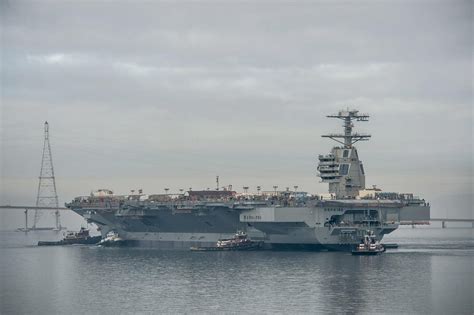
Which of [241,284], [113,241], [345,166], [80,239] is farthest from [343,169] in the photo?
[80,239]

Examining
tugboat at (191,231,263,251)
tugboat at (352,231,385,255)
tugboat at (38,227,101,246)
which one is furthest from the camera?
tugboat at (38,227,101,246)

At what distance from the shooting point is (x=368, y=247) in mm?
69625

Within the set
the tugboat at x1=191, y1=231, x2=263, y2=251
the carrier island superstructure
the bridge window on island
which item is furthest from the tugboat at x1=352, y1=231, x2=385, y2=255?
the tugboat at x1=191, y1=231, x2=263, y2=251

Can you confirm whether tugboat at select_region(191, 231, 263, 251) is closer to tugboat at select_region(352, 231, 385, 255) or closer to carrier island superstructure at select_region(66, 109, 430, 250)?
carrier island superstructure at select_region(66, 109, 430, 250)

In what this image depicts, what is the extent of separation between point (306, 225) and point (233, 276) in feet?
50.1

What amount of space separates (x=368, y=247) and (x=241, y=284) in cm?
1996

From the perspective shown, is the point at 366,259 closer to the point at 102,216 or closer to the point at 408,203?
the point at 408,203

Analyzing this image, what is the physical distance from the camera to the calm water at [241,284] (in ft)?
146

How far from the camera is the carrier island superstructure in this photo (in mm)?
70875

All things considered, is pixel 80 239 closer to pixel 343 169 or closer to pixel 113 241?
pixel 113 241

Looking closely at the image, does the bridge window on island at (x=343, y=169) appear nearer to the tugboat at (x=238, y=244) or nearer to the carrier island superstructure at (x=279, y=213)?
the carrier island superstructure at (x=279, y=213)

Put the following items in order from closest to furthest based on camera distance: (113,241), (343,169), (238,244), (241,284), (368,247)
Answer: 1. (241,284)
2. (368,247)
3. (238,244)
4. (343,169)
5. (113,241)

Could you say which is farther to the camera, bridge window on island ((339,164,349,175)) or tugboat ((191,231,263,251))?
bridge window on island ((339,164,349,175))

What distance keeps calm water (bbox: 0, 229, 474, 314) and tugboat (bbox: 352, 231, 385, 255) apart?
109 cm
